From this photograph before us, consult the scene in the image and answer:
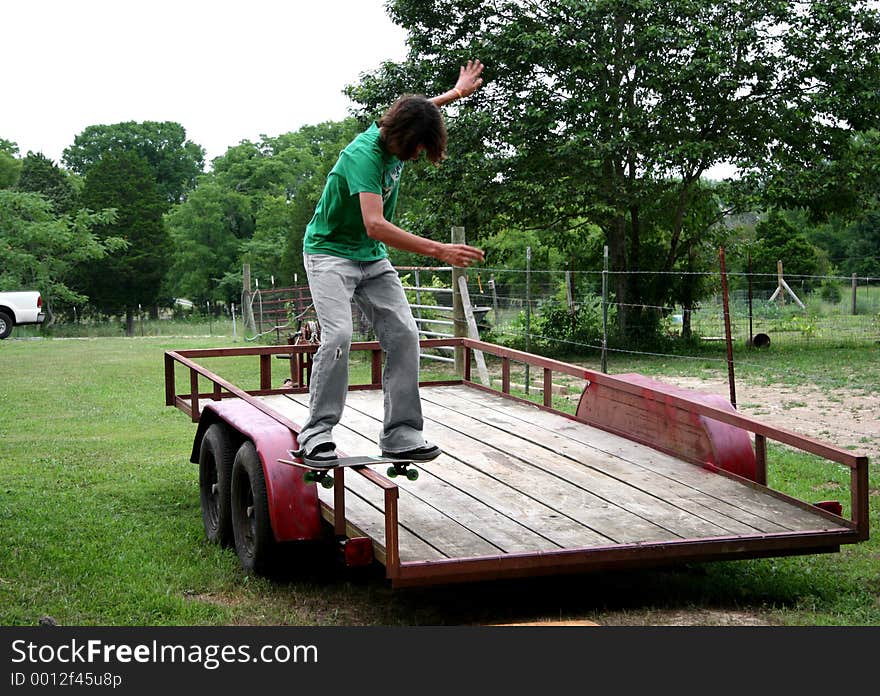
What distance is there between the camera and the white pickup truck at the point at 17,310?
99.0ft

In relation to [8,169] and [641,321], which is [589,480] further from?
[8,169]

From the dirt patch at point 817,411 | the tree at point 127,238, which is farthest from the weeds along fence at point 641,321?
the tree at point 127,238

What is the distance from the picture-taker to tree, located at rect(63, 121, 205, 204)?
255 feet

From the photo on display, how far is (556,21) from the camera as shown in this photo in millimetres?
20469

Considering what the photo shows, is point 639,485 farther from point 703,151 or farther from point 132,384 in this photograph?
point 703,151

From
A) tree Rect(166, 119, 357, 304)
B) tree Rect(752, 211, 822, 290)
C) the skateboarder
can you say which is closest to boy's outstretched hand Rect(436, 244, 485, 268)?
the skateboarder

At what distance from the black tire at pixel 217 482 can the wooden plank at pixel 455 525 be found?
31.0 inches

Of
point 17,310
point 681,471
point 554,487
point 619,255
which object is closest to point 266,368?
point 554,487

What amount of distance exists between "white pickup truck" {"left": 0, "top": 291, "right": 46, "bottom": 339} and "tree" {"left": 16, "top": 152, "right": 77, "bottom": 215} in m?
25.6

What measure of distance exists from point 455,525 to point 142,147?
7817 cm

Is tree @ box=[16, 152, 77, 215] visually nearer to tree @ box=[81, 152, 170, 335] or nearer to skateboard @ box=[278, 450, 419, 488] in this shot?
tree @ box=[81, 152, 170, 335]

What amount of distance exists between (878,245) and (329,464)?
41.2 m

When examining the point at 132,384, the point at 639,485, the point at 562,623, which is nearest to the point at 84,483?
the point at 639,485

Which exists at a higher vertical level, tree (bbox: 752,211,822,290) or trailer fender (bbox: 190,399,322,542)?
tree (bbox: 752,211,822,290)
